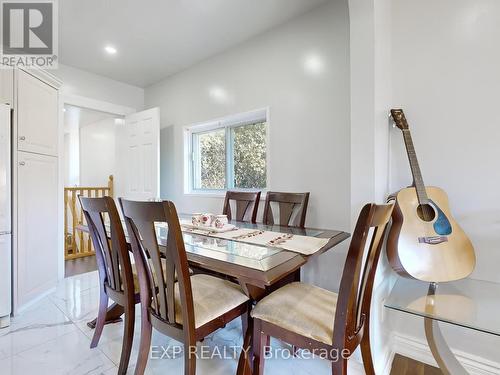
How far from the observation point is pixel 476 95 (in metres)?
1.56

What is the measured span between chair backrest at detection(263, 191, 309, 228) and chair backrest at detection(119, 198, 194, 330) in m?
1.18

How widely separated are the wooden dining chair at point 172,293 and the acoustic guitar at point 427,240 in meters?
0.92

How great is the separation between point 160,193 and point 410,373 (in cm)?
323

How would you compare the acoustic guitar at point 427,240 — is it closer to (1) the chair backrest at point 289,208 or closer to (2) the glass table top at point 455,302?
(2) the glass table top at point 455,302

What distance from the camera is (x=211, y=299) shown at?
4.31 feet

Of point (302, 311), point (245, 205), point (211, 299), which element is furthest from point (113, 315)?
point (302, 311)

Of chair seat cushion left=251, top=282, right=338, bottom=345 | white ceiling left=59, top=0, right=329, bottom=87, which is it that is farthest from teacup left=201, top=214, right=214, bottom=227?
white ceiling left=59, top=0, right=329, bottom=87

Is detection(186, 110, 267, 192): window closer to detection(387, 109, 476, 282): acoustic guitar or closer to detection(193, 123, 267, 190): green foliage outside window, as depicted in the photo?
detection(193, 123, 267, 190): green foliage outside window

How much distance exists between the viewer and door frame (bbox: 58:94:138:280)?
2.95 metres

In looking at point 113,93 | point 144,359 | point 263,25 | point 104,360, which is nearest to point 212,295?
point 144,359

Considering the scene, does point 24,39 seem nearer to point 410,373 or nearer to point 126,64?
point 126,64

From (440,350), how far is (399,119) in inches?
57.3

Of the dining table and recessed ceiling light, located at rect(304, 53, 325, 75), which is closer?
the dining table

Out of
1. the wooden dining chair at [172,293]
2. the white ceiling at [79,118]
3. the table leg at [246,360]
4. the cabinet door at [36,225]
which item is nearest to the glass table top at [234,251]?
the wooden dining chair at [172,293]
